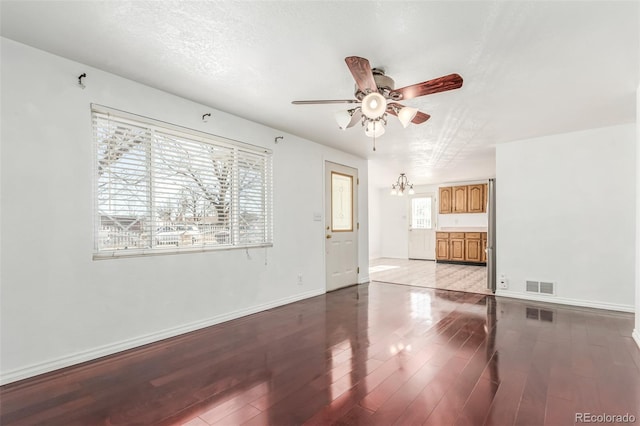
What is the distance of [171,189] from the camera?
124 inches

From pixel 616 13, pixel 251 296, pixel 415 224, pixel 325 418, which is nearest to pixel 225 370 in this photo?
pixel 325 418

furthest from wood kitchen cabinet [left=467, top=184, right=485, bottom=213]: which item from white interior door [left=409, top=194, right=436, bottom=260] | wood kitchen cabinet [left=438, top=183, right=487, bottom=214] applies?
white interior door [left=409, top=194, right=436, bottom=260]

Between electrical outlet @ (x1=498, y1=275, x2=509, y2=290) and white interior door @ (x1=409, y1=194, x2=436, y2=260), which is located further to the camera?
white interior door @ (x1=409, y1=194, x2=436, y2=260)

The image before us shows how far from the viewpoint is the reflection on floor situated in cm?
566

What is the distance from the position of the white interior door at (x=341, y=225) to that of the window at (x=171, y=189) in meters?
1.38

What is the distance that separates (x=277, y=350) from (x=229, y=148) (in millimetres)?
2333

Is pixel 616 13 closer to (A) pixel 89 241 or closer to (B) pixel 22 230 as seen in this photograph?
(A) pixel 89 241

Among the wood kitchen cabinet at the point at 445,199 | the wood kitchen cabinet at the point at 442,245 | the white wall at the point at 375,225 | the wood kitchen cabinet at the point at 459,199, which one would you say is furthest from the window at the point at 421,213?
the white wall at the point at 375,225

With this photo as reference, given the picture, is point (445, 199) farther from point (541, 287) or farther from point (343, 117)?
point (343, 117)

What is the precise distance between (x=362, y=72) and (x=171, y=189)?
86.4 inches

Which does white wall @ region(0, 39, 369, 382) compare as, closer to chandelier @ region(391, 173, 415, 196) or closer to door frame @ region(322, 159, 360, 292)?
door frame @ region(322, 159, 360, 292)

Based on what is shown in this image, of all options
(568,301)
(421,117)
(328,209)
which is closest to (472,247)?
(568,301)

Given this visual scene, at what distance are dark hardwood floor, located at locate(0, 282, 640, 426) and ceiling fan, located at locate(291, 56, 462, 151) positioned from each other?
1948 millimetres

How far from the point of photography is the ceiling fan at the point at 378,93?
2131mm
